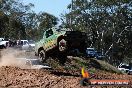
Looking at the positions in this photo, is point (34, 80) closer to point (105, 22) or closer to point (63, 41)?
point (63, 41)

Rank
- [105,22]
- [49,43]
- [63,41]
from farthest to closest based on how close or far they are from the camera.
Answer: [105,22] → [49,43] → [63,41]

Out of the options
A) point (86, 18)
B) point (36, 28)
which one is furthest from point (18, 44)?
point (36, 28)

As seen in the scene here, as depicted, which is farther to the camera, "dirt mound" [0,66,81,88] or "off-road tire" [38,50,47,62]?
"off-road tire" [38,50,47,62]

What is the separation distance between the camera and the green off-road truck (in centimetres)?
2159

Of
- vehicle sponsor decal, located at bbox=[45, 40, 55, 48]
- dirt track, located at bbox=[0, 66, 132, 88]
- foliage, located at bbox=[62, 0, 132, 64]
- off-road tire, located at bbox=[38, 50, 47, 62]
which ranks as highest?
foliage, located at bbox=[62, 0, 132, 64]

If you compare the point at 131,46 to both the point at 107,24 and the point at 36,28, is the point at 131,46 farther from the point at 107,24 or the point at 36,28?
the point at 36,28

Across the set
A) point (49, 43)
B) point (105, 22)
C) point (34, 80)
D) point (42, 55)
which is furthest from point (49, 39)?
point (105, 22)

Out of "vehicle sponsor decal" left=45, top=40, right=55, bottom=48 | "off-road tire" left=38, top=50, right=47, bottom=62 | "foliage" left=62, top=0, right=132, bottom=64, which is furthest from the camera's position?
"foliage" left=62, top=0, right=132, bottom=64

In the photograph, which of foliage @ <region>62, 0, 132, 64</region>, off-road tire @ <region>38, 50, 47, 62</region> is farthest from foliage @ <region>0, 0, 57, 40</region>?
off-road tire @ <region>38, 50, 47, 62</region>

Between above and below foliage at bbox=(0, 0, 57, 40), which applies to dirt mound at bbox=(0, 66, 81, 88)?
below

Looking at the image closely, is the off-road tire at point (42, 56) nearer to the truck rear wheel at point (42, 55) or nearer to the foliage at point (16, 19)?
the truck rear wheel at point (42, 55)

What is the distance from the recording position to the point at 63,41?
855 inches

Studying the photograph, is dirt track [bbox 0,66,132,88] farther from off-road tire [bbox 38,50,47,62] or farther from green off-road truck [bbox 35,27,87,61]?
off-road tire [bbox 38,50,47,62]

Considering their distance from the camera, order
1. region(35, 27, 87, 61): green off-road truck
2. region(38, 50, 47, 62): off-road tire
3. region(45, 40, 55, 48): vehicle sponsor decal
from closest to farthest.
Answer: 1. region(35, 27, 87, 61): green off-road truck
2. region(45, 40, 55, 48): vehicle sponsor decal
3. region(38, 50, 47, 62): off-road tire
